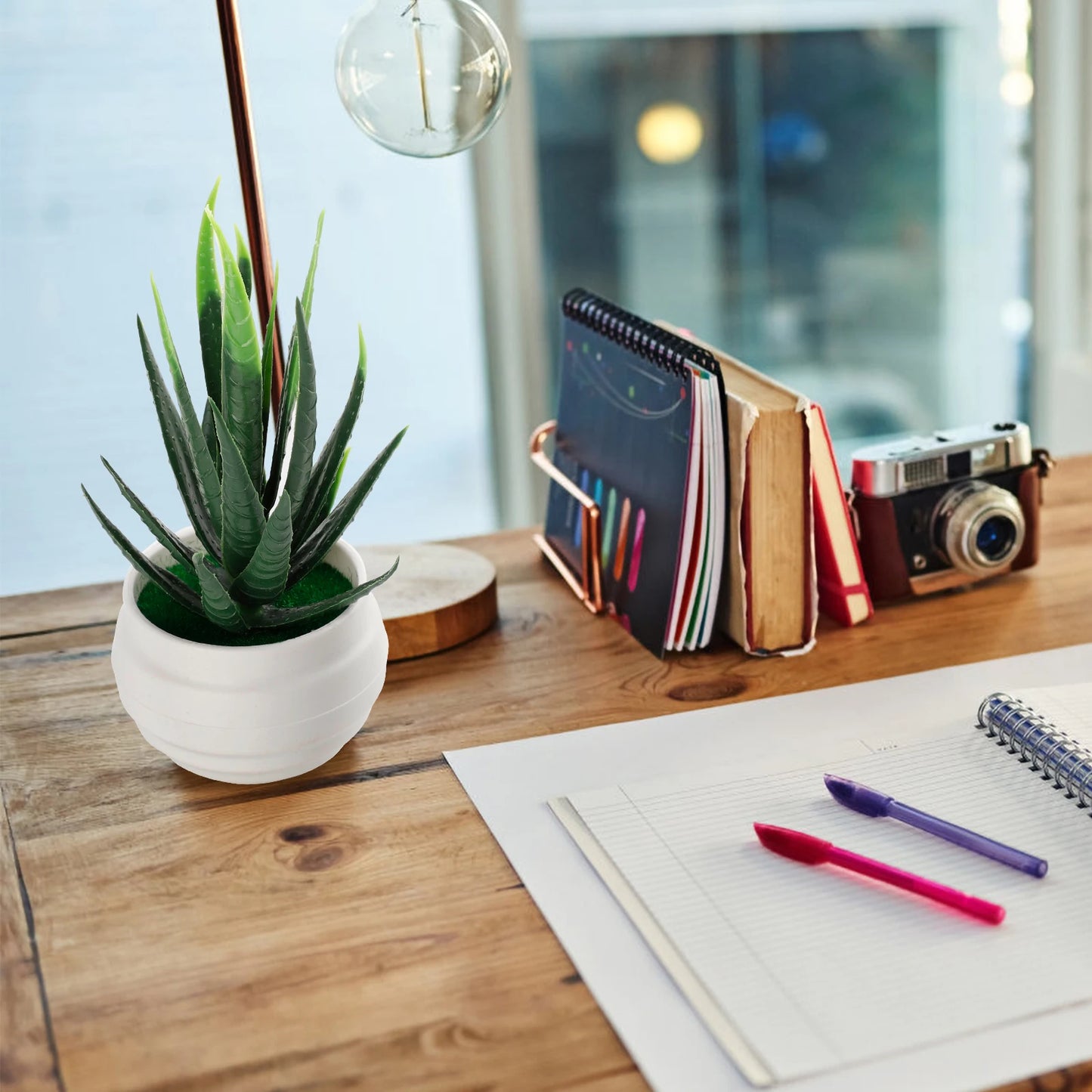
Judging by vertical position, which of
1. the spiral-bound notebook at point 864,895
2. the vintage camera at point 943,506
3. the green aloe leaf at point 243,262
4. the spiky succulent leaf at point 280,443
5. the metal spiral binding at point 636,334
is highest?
the green aloe leaf at point 243,262

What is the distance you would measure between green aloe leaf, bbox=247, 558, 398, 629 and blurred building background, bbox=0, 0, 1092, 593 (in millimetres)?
1605

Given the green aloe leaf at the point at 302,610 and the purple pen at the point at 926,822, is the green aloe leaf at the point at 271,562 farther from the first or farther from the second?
the purple pen at the point at 926,822

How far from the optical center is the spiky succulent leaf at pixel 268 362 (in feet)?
2.55

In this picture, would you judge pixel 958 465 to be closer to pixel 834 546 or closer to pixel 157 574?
pixel 834 546

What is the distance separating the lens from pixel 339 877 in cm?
67

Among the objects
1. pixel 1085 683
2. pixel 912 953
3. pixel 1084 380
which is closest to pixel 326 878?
pixel 912 953

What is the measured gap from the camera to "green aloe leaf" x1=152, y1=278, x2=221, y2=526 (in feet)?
2.34

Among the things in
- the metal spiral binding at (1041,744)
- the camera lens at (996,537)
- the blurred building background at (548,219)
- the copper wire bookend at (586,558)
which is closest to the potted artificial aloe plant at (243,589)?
the copper wire bookend at (586,558)

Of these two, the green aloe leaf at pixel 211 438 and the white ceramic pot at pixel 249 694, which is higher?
the green aloe leaf at pixel 211 438

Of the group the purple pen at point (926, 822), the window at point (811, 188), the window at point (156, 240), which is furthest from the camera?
the window at point (811, 188)

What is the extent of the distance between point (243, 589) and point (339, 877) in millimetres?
178

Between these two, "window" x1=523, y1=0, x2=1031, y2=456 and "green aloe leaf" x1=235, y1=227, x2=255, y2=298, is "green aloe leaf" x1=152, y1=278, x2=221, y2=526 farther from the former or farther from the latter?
"window" x1=523, y1=0, x2=1031, y2=456

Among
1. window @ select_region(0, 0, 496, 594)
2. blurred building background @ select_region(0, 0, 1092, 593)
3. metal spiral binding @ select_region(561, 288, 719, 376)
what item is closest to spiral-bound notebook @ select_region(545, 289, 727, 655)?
metal spiral binding @ select_region(561, 288, 719, 376)

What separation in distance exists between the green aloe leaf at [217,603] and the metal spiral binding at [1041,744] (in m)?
0.43
